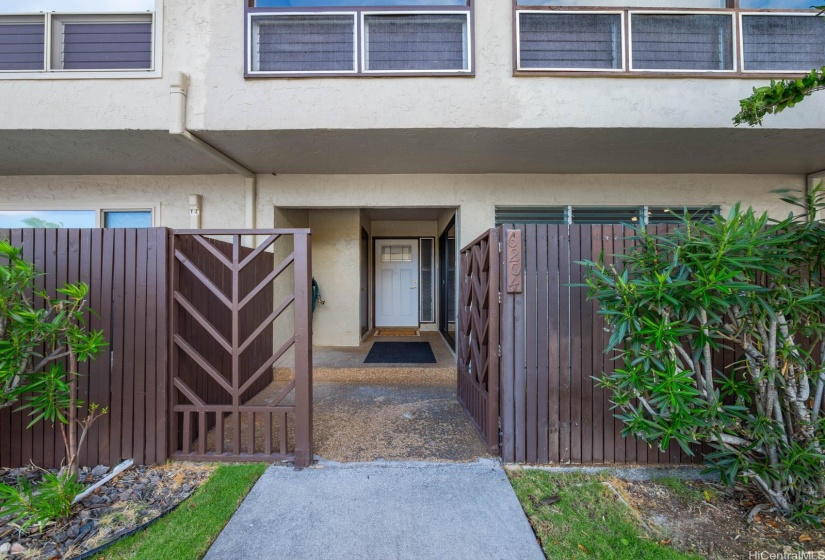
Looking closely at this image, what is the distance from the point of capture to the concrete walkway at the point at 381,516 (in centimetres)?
197

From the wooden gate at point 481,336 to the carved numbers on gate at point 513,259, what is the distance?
148mm

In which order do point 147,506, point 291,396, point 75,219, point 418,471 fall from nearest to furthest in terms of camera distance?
point 147,506, point 418,471, point 291,396, point 75,219

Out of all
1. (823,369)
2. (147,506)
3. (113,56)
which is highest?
(113,56)

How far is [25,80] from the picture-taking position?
376 centimetres

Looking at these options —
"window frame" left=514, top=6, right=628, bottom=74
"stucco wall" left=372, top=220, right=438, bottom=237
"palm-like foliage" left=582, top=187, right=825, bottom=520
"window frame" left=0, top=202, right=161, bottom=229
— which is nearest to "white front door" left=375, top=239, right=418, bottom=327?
"stucco wall" left=372, top=220, right=438, bottom=237

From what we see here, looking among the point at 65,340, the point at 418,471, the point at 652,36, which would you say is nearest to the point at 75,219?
the point at 65,340

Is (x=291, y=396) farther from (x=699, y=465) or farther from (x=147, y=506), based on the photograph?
(x=699, y=465)

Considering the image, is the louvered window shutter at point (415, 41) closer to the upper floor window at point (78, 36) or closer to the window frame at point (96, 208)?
the upper floor window at point (78, 36)

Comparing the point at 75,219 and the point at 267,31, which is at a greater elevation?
the point at 267,31

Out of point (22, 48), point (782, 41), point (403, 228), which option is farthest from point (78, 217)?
point (782, 41)

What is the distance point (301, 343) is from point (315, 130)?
89.5 inches

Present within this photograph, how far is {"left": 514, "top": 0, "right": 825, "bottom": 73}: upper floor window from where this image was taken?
3846 mm

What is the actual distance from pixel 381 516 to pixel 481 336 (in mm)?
1666

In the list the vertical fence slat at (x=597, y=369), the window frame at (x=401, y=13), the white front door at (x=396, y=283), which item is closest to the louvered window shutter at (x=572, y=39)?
the window frame at (x=401, y=13)
